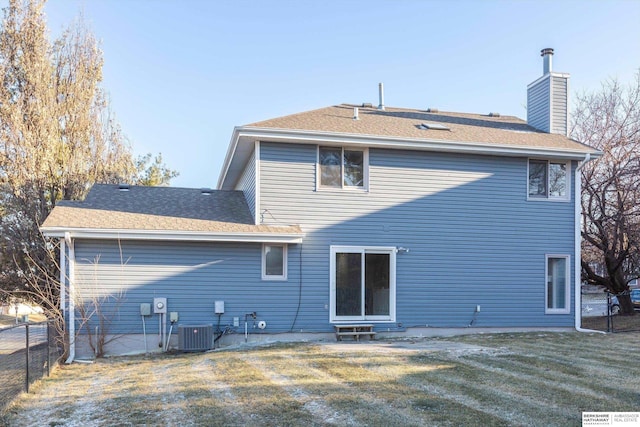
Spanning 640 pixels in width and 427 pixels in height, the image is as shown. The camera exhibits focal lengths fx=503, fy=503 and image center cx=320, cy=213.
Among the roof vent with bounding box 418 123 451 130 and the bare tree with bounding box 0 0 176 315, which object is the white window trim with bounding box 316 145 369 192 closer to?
the roof vent with bounding box 418 123 451 130

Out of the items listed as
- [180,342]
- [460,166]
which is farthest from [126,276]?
[460,166]

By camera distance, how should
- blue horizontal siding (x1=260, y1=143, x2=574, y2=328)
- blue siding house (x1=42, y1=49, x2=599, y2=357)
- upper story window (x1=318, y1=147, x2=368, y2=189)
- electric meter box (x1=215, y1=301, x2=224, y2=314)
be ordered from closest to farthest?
1. blue siding house (x1=42, y1=49, x2=599, y2=357)
2. electric meter box (x1=215, y1=301, x2=224, y2=314)
3. blue horizontal siding (x1=260, y1=143, x2=574, y2=328)
4. upper story window (x1=318, y1=147, x2=368, y2=189)

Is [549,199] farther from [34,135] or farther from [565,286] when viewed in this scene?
[34,135]

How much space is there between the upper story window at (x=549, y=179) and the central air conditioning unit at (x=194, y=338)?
849 centimetres

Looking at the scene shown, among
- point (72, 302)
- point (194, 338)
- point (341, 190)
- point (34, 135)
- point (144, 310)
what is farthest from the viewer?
point (34, 135)

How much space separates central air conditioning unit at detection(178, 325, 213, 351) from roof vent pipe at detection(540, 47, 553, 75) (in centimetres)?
1147

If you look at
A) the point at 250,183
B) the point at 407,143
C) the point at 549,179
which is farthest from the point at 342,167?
the point at 549,179

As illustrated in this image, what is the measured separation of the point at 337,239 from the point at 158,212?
13.3 feet

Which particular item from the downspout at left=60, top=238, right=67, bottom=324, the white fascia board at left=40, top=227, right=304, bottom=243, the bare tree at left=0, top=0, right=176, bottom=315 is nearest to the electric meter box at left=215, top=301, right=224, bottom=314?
the white fascia board at left=40, top=227, right=304, bottom=243

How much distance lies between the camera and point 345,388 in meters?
6.30

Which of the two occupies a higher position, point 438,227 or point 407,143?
point 407,143

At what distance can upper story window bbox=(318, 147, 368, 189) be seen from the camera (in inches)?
455

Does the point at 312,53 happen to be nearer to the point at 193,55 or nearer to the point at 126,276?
the point at 193,55

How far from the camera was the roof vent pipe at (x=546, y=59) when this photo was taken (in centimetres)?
1412
